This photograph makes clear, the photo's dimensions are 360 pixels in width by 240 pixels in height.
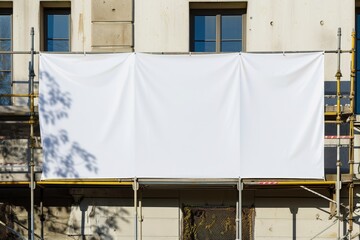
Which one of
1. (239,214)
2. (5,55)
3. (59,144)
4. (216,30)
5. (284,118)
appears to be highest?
(216,30)

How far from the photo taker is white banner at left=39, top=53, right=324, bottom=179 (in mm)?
10492

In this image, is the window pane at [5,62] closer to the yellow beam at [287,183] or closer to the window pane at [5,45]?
the window pane at [5,45]

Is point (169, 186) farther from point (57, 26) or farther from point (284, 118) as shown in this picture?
point (57, 26)

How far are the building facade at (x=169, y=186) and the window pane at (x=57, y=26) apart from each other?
328 millimetres

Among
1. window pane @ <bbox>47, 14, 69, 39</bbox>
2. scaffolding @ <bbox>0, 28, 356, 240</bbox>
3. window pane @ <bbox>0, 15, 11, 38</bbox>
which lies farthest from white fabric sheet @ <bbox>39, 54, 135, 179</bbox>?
window pane @ <bbox>0, 15, 11, 38</bbox>

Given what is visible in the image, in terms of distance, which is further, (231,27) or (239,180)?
(231,27)

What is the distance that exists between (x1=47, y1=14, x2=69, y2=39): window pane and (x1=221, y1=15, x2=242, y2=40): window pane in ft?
11.1

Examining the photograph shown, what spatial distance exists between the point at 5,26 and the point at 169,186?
499 centimetres

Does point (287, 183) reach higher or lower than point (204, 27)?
lower

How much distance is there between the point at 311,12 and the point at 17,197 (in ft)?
23.5

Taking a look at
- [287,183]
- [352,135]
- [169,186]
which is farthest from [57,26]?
[352,135]

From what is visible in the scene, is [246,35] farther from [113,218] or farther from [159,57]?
[113,218]

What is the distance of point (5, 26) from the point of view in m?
12.4

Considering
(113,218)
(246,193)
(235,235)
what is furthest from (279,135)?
(113,218)
